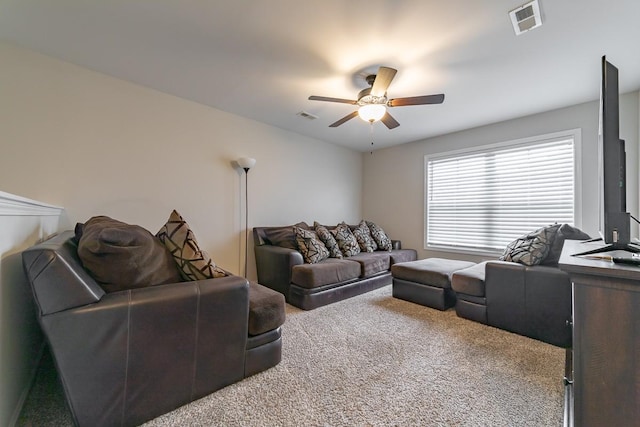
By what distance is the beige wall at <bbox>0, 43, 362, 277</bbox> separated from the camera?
7.20 feet

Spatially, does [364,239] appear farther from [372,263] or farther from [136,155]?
[136,155]

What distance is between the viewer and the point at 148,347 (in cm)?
126

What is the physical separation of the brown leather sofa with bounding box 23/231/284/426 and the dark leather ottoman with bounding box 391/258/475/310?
2.09 m

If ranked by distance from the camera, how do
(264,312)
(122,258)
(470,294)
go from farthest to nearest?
(470,294) → (264,312) → (122,258)

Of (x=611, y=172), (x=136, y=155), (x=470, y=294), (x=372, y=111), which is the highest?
(x=372, y=111)

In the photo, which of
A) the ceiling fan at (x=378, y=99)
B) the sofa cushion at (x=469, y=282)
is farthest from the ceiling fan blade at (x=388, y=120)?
the sofa cushion at (x=469, y=282)

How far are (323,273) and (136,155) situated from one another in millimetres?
2428

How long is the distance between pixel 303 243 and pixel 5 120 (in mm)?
2911

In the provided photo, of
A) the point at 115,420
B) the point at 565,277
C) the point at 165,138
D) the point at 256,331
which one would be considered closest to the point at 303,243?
the point at 256,331

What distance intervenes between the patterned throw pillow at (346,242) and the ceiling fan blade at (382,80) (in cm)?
211

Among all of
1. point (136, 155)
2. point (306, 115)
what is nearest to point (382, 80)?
point (306, 115)

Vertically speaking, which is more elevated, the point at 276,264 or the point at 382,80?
the point at 382,80

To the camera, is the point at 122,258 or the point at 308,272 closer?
the point at 122,258

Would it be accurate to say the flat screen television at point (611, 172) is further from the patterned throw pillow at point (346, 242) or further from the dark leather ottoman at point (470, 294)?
the patterned throw pillow at point (346, 242)
